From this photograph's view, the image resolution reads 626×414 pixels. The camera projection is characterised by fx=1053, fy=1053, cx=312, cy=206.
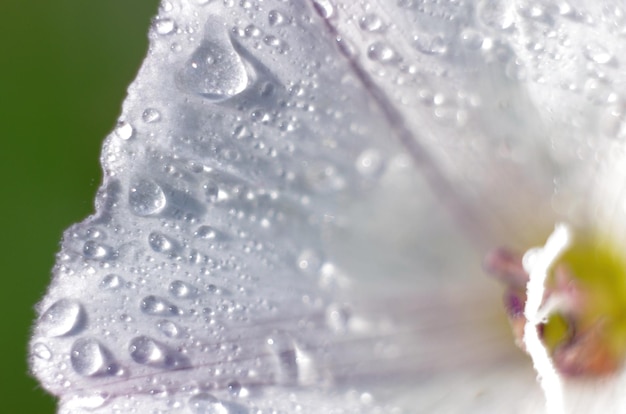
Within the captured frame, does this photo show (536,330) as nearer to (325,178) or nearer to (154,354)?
(325,178)

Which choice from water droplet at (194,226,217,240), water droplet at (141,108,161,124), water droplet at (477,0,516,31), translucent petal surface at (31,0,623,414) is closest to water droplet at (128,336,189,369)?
translucent petal surface at (31,0,623,414)

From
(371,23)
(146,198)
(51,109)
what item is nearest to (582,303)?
(371,23)

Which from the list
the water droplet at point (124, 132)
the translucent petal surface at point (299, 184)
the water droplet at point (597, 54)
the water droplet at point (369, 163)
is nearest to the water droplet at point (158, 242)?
the translucent petal surface at point (299, 184)

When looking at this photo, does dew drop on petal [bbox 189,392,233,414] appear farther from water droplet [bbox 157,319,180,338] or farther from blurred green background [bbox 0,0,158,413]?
blurred green background [bbox 0,0,158,413]

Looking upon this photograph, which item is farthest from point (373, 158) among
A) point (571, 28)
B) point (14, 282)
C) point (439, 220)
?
point (14, 282)

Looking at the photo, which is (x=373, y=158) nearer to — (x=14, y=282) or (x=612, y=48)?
(x=612, y=48)

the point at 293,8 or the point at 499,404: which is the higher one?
the point at 293,8

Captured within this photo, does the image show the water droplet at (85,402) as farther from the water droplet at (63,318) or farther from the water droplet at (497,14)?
the water droplet at (497,14)
